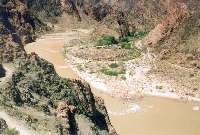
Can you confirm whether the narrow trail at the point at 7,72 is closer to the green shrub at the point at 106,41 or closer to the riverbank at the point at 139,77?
the riverbank at the point at 139,77

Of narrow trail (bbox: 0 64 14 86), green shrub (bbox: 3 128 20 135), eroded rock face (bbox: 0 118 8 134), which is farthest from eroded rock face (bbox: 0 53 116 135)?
eroded rock face (bbox: 0 118 8 134)

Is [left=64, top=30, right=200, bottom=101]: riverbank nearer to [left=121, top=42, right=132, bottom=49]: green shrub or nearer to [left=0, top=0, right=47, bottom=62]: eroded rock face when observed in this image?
[left=121, top=42, right=132, bottom=49]: green shrub

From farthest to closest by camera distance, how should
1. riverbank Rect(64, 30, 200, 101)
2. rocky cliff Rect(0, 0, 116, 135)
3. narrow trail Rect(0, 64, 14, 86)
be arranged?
riverbank Rect(64, 30, 200, 101)
narrow trail Rect(0, 64, 14, 86)
rocky cliff Rect(0, 0, 116, 135)

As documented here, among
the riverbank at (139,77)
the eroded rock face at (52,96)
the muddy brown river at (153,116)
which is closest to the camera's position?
the eroded rock face at (52,96)

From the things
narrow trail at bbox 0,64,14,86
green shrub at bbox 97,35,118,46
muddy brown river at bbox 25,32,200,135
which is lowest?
muddy brown river at bbox 25,32,200,135

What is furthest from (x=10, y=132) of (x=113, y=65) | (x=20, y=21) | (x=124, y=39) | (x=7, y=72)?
(x=20, y=21)

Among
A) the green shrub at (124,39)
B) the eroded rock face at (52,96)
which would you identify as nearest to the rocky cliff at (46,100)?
the eroded rock face at (52,96)

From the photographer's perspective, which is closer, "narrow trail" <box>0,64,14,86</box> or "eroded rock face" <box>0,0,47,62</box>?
"narrow trail" <box>0,64,14,86</box>

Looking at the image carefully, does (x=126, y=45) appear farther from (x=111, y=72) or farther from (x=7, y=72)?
(x=7, y=72)

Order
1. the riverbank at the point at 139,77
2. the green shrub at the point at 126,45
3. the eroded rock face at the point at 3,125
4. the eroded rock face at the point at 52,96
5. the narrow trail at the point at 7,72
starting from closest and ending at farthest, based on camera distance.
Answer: the eroded rock face at the point at 3,125, the eroded rock face at the point at 52,96, the narrow trail at the point at 7,72, the riverbank at the point at 139,77, the green shrub at the point at 126,45

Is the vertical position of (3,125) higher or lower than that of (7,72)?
lower
